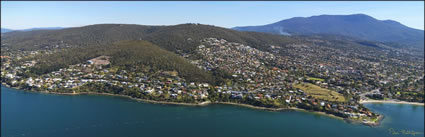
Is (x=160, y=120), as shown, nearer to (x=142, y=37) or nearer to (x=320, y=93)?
(x=320, y=93)

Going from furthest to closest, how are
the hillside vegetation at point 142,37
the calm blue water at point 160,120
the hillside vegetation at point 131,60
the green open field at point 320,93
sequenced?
the hillside vegetation at point 142,37 < the hillside vegetation at point 131,60 < the green open field at point 320,93 < the calm blue water at point 160,120

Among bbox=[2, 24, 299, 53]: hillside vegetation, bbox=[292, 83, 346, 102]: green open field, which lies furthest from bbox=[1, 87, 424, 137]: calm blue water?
bbox=[2, 24, 299, 53]: hillside vegetation

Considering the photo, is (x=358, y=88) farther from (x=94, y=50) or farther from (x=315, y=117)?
(x=94, y=50)

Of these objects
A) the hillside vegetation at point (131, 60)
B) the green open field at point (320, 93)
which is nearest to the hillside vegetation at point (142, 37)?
the hillside vegetation at point (131, 60)

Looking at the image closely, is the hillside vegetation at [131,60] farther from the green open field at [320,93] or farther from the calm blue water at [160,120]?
the green open field at [320,93]

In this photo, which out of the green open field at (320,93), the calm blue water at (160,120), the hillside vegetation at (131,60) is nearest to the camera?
the calm blue water at (160,120)

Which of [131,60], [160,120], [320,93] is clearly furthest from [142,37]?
[320,93]

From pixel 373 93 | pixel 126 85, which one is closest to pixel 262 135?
pixel 126 85
